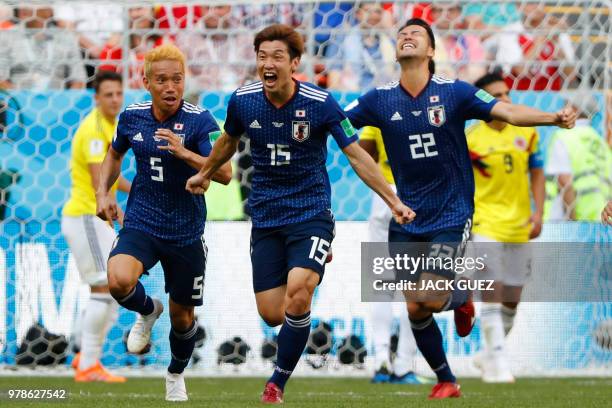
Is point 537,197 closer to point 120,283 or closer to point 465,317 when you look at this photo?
point 465,317

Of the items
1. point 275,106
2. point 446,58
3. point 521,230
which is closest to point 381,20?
point 446,58

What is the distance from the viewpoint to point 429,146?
27.5ft

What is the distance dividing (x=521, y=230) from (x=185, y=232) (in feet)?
12.7

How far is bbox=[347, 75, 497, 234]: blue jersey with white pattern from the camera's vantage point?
8359 mm

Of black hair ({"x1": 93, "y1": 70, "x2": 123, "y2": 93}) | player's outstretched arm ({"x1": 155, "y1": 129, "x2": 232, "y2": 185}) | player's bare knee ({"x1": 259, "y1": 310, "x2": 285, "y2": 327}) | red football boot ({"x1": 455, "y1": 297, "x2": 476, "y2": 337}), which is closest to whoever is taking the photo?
player's outstretched arm ({"x1": 155, "y1": 129, "x2": 232, "y2": 185})

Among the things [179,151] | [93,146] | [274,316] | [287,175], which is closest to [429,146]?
[287,175]

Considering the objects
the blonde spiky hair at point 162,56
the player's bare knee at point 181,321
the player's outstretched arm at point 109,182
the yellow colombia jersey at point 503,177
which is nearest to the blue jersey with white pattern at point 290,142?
the blonde spiky hair at point 162,56

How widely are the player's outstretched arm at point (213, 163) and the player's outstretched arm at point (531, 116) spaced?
1701 mm

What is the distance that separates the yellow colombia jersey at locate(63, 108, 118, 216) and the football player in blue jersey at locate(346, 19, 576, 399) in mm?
2549

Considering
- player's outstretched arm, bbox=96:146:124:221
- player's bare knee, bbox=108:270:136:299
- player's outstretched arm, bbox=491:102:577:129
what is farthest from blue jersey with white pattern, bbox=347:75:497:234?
player's bare knee, bbox=108:270:136:299

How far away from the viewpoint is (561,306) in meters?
10.8

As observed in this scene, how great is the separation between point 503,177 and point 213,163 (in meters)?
3.95

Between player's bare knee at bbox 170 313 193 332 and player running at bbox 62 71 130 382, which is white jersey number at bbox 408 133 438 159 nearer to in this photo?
player's bare knee at bbox 170 313 193 332

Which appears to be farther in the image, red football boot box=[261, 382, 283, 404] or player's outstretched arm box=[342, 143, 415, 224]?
red football boot box=[261, 382, 283, 404]
